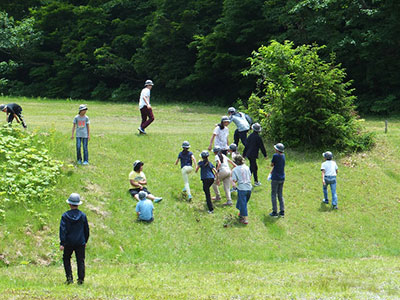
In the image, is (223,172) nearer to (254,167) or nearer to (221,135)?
(221,135)

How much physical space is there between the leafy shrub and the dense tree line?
55.0 ft

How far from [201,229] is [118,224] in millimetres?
2589

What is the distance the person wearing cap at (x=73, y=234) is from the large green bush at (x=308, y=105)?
49.3 ft

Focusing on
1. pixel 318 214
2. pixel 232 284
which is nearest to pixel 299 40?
pixel 318 214

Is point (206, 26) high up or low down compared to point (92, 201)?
up

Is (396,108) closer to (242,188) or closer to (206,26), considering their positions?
(206,26)

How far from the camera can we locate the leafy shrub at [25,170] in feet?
50.7

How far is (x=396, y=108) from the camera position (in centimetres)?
3675

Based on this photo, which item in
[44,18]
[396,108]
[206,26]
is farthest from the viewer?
[44,18]

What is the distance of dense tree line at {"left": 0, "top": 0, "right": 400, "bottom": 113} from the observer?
37.3 m

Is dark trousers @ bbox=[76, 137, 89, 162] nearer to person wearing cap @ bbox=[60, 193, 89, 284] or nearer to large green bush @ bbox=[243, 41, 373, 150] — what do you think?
person wearing cap @ bbox=[60, 193, 89, 284]

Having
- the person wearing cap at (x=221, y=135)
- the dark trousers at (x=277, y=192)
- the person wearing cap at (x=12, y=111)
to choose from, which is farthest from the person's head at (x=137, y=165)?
the person wearing cap at (x=12, y=111)

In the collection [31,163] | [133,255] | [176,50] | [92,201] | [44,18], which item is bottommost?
[133,255]

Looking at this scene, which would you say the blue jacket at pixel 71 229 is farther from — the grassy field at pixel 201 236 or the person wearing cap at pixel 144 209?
the person wearing cap at pixel 144 209
